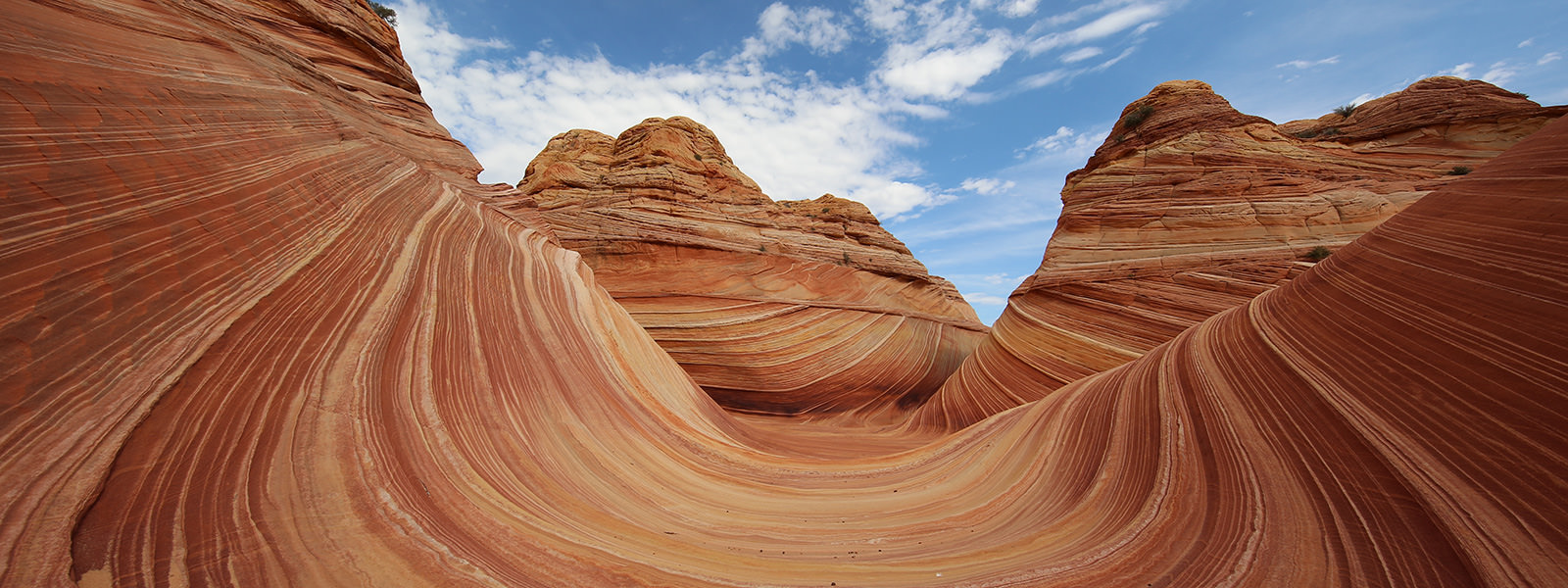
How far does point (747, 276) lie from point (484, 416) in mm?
8935

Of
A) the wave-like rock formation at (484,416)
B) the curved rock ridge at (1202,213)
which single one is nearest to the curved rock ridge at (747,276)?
the curved rock ridge at (1202,213)

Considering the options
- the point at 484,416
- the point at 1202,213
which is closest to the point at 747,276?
the point at 1202,213

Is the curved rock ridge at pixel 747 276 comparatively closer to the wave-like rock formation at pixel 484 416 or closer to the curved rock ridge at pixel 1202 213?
the curved rock ridge at pixel 1202 213

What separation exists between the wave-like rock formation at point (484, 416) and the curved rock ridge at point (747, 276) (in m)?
6.77

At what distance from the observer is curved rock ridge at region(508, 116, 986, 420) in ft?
34.9

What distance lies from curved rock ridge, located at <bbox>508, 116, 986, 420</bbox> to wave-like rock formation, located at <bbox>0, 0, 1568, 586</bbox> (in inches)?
266

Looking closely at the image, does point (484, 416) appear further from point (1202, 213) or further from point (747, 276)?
point (1202, 213)

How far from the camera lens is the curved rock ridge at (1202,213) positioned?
7871 mm

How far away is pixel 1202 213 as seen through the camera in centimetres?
865

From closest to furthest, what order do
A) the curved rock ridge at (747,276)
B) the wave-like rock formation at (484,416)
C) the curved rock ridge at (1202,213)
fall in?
the wave-like rock formation at (484,416)
the curved rock ridge at (1202,213)
the curved rock ridge at (747,276)

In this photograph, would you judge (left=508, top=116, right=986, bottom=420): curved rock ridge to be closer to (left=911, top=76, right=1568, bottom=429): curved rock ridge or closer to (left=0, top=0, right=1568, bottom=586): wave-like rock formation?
(left=911, top=76, right=1568, bottom=429): curved rock ridge

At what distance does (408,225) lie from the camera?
153 inches

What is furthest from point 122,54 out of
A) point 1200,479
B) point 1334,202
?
point 1334,202

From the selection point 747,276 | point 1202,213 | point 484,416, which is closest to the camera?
point 484,416
